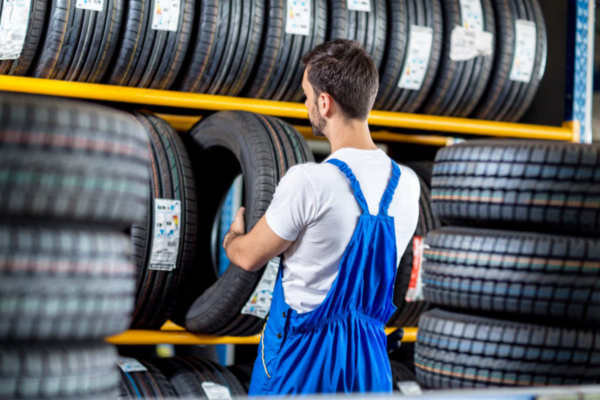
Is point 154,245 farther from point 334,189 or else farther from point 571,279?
point 571,279

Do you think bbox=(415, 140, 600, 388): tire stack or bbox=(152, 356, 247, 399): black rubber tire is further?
bbox=(152, 356, 247, 399): black rubber tire

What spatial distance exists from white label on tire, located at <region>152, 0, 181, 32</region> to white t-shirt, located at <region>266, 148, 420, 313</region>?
147 cm

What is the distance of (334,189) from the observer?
2322 mm

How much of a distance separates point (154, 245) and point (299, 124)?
138 cm

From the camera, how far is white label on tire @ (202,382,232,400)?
3400 millimetres

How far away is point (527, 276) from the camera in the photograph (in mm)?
2416

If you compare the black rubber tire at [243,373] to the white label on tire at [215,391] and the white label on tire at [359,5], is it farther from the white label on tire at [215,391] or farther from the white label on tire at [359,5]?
the white label on tire at [359,5]

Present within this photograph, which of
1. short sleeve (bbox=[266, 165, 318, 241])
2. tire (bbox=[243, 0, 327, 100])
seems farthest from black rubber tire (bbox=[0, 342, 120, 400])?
tire (bbox=[243, 0, 327, 100])

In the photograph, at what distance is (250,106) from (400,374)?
68.7 inches

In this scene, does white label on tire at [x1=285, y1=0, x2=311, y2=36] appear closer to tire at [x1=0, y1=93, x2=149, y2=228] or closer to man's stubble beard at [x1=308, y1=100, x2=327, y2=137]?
man's stubble beard at [x1=308, y1=100, x2=327, y2=137]

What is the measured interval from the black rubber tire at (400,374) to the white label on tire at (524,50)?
187 cm

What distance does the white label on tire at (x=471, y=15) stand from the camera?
4.23 m

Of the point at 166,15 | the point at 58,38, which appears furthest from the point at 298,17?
the point at 58,38

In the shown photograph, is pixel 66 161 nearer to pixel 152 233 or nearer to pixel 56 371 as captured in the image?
pixel 56 371
